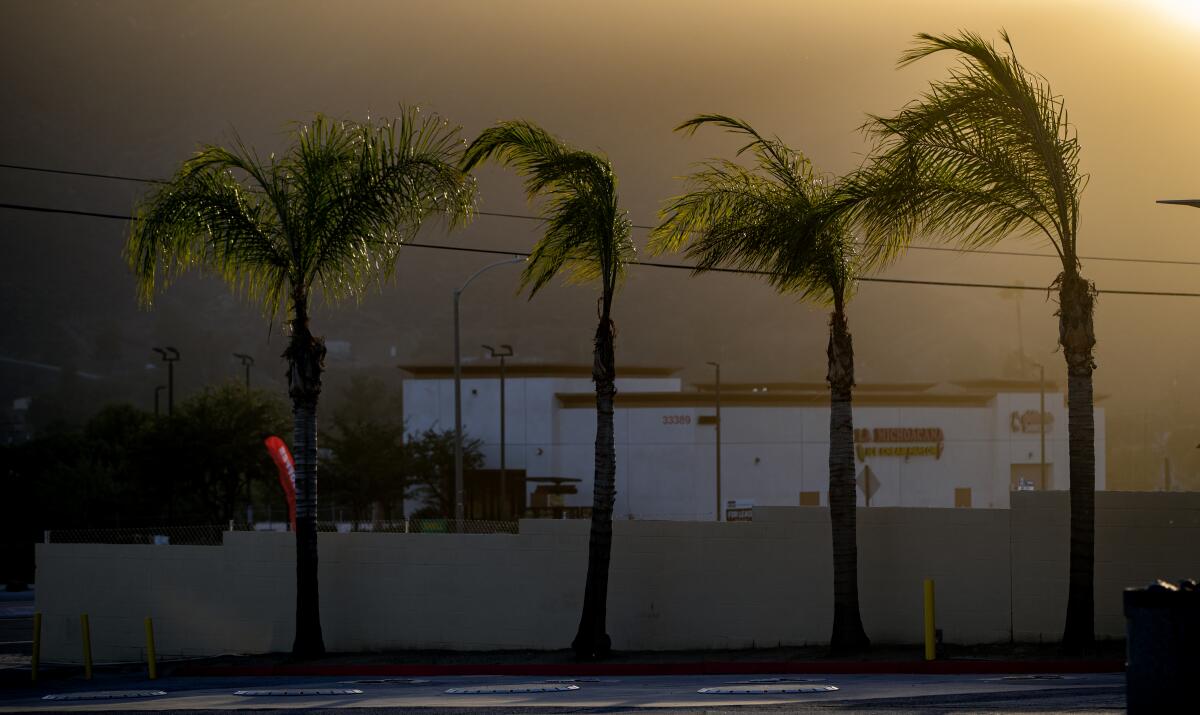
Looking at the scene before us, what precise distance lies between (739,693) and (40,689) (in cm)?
1216

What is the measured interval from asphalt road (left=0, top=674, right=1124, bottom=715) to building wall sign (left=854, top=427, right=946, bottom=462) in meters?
55.7

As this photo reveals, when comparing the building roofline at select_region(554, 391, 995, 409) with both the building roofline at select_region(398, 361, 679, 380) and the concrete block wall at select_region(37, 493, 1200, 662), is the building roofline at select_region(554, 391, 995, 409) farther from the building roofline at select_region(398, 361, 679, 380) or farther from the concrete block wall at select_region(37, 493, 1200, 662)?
the concrete block wall at select_region(37, 493, 1200, 662)

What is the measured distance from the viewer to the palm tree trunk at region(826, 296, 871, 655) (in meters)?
20.2

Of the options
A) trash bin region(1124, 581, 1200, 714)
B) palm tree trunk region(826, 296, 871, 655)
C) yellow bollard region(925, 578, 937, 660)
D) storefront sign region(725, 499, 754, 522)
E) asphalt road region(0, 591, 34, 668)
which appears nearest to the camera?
trash bin region(1124, 581, 1200, 714)

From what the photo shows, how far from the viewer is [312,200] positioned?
22.0 meters

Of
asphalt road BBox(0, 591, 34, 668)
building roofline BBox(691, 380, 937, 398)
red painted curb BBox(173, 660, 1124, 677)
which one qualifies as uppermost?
building roofline BBox(691, 380, 937, 398)

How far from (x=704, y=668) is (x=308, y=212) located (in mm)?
9368

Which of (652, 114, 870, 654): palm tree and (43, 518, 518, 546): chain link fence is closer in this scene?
(652, 114, 870, 654): palm tree

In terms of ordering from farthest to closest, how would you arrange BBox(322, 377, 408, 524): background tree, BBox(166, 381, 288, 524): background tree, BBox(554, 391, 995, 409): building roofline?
1. BBox(322, 377, 408, 524): background tree
2. BBox(554, 391, 995, 409): building roofline
3. BBox(166, 381, 288, 524): background tree

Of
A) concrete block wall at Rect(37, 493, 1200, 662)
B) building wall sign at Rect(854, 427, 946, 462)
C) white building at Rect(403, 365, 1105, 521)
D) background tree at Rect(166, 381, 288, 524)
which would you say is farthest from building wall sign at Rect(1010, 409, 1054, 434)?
concrete block wall at Rect(37, 493, 1200, 662)

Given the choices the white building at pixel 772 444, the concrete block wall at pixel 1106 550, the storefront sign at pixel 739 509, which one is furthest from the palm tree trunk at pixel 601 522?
the white building at pixel 772 444

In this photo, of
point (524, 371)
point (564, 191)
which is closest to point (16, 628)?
point (564, 191)

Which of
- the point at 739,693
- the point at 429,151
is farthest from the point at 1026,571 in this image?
the point at 429,151

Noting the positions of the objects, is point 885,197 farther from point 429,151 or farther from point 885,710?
point 885,710
